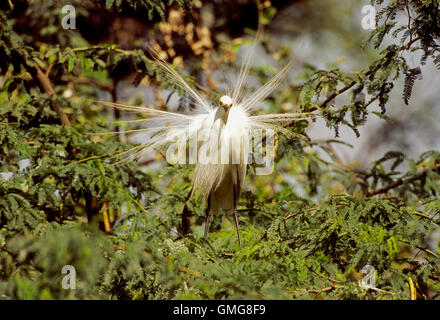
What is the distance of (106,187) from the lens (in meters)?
2.15

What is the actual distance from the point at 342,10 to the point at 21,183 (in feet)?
15.4

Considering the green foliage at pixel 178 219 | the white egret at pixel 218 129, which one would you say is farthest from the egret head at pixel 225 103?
the green foliage at pixel 178 219

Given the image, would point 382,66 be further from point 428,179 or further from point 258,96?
point 428,179

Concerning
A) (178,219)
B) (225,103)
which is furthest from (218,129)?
(178,219)

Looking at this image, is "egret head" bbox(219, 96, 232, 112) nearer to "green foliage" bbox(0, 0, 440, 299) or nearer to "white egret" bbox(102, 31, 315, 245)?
"white egret" bbox(102, 31, 315, 245)

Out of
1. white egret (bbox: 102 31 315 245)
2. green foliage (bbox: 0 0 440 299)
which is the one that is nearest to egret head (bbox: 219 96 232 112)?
white egret (bbox: 102 31 315 245)

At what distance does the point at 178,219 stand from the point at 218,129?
0.54 meters

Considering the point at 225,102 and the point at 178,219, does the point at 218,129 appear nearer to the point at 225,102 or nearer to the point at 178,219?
the point at 225,102

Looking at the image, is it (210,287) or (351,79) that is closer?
(210,287)

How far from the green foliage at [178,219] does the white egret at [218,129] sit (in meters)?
0.08

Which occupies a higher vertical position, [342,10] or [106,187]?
[342,10]
